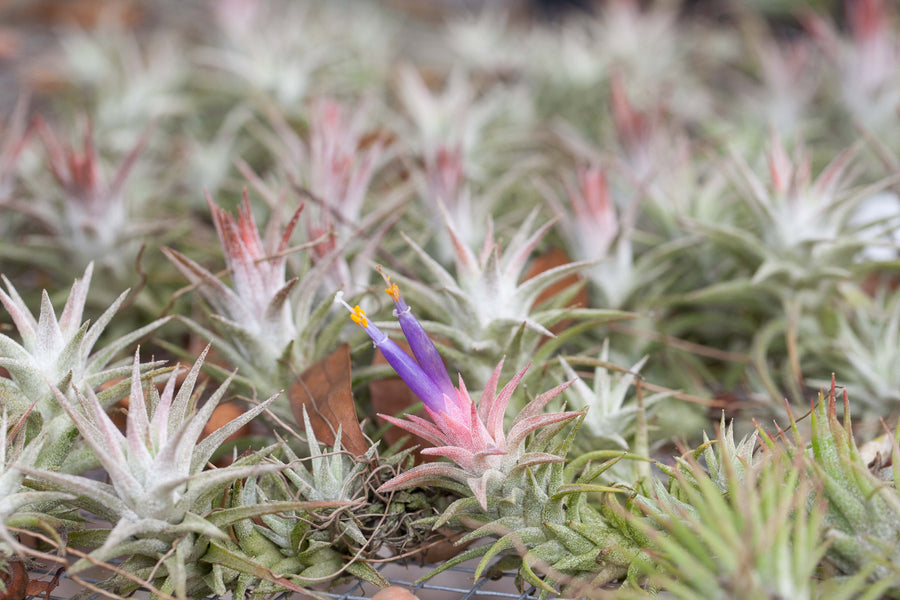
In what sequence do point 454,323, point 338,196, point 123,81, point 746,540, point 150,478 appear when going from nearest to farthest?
point 746,540, point 150,478, point 454,323, point 338,196, point 123,81

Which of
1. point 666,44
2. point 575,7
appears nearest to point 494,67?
point 666,44

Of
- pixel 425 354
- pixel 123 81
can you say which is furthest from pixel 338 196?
pixel 123 81

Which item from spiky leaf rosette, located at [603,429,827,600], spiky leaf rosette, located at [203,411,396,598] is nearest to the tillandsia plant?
spiky leaf rosette, located at [203,411,396,598]

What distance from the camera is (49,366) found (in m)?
0.69

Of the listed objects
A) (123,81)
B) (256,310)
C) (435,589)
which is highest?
(123,81)

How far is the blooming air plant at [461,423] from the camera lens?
2.03ft

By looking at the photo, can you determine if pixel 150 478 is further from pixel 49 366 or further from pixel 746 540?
pixel 746 540

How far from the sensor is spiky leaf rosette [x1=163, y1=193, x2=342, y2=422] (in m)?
0.76

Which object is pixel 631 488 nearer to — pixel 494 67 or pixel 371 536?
pixel 371 536

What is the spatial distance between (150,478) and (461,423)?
0.83ft

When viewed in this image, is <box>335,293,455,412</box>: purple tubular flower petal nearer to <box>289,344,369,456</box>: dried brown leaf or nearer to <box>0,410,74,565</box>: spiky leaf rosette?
<box>289,344,369,456</box>: dried brown leaf

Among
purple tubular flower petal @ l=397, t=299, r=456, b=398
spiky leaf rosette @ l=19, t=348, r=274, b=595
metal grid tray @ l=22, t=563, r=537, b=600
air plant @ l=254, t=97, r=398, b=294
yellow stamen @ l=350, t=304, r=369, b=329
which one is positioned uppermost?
air plant @ l=254, t=97, r=398, b=294

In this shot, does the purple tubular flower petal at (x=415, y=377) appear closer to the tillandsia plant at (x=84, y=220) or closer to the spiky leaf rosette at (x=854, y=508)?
the spiky leaf rosette at (x=854, y=508)

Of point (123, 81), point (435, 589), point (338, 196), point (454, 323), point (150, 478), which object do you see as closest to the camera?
point (150, 478)
